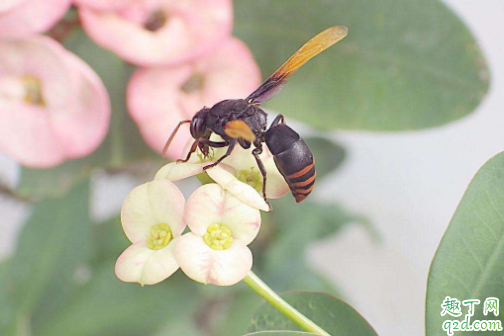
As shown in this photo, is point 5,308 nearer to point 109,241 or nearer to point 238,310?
point 109,241

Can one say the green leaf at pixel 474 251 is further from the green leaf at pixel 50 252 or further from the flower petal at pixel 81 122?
the green leaf at pixel 50 252

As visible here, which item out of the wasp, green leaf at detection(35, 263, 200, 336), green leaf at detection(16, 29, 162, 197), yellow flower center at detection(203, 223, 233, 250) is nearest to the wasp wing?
the wasp

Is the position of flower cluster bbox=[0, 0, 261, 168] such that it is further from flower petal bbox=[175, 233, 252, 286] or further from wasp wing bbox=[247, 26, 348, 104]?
flower petal bbox=[175, 233, 252, 286]

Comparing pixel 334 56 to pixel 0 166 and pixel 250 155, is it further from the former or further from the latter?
pixel 0 166

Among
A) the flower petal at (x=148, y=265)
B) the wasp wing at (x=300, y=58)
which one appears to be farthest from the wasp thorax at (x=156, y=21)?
the flower petal at (x=148, y=265)

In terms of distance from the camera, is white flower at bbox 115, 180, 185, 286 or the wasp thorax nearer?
white flower at bbox 115, 180, 185, 286
